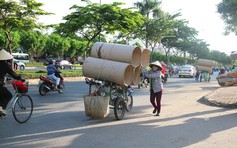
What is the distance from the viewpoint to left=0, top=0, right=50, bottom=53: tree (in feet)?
68.2

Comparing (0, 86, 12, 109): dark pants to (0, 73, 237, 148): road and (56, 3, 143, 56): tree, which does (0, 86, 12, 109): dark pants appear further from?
(56, 3, 143, 56): tree

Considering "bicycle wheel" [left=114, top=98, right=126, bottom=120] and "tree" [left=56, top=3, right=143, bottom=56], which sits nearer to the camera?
"bicycle wheel" [left=114, top=98, right=126, bottom=120]

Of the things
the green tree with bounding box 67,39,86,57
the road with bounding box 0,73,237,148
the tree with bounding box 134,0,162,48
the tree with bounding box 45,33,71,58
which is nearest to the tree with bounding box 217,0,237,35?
the road with bounding box 0,73,237,148

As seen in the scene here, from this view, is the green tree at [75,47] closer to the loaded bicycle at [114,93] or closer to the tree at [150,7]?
Result: the tree at [150,7]

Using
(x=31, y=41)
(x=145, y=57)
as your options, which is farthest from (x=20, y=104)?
(x=31, y=41)

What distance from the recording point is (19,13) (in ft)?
70.2

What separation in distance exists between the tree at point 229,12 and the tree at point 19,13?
12371mm

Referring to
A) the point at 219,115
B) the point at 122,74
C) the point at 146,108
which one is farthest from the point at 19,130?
the point at 219,115

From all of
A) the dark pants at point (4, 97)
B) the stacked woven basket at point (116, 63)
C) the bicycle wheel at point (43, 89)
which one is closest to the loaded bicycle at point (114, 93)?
the stacked woven basket at point (116, 63)

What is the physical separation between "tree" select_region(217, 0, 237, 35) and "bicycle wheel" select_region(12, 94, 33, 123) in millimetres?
10514

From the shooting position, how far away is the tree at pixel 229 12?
46.8ft

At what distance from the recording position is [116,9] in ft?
79.4

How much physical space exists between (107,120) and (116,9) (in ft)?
57.1

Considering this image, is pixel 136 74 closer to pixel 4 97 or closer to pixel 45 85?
pixel 4 97
